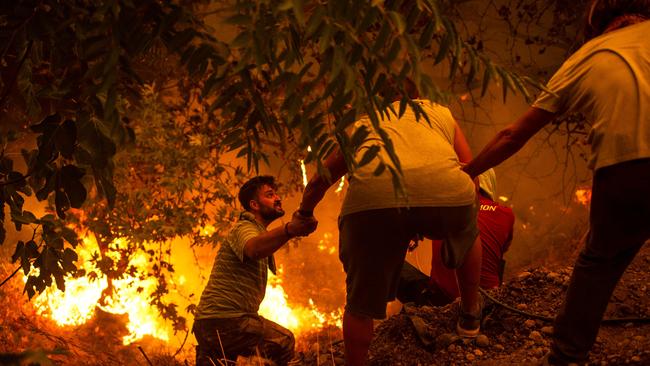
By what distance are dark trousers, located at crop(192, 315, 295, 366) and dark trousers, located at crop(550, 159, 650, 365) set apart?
195 centimetres

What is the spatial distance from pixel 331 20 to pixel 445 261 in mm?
1937

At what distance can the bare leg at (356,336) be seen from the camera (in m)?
2.83

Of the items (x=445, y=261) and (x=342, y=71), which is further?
(x=445, y=261)

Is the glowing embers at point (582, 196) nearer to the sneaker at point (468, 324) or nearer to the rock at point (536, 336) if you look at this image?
the rock at point (536, 336)

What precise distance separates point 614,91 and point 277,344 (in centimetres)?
271

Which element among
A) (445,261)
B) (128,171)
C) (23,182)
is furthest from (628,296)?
(128,171)

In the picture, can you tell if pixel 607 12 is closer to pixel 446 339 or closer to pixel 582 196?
pixel 446 339

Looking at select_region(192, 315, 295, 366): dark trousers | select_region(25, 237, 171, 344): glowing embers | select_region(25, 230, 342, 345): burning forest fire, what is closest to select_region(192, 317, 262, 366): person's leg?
select_region(192, 315, 295, 366): dark trousers

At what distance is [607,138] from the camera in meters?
2.23

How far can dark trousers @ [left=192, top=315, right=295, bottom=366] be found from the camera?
3889 mm

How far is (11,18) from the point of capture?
1.85 m

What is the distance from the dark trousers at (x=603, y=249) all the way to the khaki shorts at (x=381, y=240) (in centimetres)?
58

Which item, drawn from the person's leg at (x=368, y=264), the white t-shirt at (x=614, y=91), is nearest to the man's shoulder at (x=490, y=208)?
the person's leg at (x=368, y=264)

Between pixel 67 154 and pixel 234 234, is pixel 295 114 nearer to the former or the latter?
pixel 67 154
